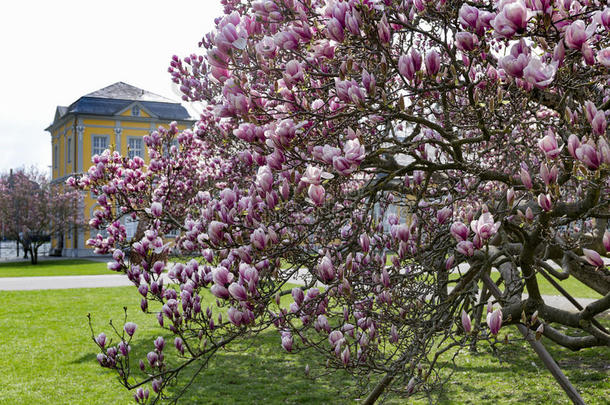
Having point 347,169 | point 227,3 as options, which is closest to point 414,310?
point 347,169

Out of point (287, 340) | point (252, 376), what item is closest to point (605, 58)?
point (287, 340)

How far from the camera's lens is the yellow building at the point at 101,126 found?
120 feet

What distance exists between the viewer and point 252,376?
7809 millimetres

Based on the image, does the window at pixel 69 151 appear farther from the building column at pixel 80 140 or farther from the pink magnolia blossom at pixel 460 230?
the pink magnolia blossom at pixel 460 230

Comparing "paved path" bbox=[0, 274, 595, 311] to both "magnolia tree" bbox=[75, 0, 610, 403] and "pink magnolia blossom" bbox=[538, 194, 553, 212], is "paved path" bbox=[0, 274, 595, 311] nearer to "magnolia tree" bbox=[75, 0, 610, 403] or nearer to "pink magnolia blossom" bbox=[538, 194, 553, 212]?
"magnolia tree" bbox=[75, 0, 610, 403]

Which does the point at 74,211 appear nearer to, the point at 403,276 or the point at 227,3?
the point at 227,3

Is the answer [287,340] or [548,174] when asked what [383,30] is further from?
[287,340]

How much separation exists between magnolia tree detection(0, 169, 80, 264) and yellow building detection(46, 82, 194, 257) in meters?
4.04

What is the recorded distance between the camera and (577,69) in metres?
2.83

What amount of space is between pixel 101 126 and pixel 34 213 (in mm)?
9805

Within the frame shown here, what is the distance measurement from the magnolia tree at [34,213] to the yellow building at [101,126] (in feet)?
13.3

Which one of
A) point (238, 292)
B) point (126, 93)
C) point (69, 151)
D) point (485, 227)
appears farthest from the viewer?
point (126, 93)

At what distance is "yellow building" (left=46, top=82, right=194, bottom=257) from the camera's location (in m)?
36.7

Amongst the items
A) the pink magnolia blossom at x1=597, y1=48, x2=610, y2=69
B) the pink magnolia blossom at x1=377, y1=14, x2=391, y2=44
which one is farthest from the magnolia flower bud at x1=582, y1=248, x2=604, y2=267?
the pink magnolia blossom at x1=377, y1=14, x2=391, y2=44
